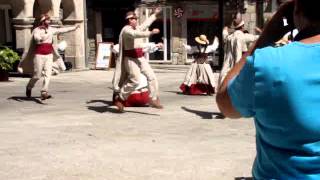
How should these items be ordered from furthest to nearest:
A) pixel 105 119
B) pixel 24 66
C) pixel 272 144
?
pixel 24 66, pixel 105 119, pixel 272 144

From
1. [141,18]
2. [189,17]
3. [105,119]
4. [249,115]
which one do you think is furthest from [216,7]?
[249,115]

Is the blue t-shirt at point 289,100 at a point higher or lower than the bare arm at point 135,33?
lower

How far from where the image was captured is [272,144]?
5.67ft

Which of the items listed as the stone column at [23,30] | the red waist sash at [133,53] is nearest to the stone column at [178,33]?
the stone column at [23,30]

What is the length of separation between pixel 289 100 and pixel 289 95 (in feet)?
0.04

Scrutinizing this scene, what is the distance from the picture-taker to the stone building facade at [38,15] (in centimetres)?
1809

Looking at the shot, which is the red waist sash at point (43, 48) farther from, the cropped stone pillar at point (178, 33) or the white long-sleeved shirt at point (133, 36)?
the cropped stone pillar at point (178, 33)

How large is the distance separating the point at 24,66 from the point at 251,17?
1312 cm

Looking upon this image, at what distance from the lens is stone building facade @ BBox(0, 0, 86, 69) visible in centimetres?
1809

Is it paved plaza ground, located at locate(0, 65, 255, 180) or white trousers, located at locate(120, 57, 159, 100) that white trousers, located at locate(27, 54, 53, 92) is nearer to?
paved plaza ground, located at locate(0, 65, 255, 180)

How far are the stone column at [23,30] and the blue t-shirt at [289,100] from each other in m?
16.9

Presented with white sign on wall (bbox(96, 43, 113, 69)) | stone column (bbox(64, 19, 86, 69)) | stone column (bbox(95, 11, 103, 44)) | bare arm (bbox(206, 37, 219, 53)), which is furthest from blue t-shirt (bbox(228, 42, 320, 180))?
stone column (bbox(95, 11, 103, 44))

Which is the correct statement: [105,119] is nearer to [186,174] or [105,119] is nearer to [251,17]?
[186,174]

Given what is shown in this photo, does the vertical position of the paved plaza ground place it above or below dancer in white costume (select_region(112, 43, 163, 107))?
below
